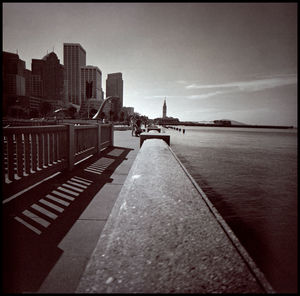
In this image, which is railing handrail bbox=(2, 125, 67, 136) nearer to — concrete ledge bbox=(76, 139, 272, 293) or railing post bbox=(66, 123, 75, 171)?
railing post bbox=(66, 123, 75, 171)

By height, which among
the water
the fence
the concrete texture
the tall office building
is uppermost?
the tall office building

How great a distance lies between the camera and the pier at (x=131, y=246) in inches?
50.6

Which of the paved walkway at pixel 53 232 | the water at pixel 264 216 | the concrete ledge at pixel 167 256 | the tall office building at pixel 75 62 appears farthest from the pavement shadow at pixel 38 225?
the tall office building at pixel 75 62

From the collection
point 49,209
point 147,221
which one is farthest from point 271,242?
point 49,209

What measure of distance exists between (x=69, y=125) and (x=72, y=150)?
2.23 ft

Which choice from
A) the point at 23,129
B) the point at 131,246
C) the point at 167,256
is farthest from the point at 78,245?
the point at 23,129

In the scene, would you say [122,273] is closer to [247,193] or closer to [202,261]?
[202,261]

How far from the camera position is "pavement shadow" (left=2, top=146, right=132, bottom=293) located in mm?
1814

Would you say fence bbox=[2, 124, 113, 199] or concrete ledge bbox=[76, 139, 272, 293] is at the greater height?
fence bbox=[2, 124, 113, 199]

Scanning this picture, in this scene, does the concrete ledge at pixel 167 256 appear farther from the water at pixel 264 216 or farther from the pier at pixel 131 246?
the water at pixel 264 216

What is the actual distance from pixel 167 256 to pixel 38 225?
1.95 meters

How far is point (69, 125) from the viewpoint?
222 inches

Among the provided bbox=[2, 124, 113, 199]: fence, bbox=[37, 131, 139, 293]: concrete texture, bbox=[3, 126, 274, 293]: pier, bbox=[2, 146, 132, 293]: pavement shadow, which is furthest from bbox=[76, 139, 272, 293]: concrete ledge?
bbox=[2, 124, 113, 199]: fence

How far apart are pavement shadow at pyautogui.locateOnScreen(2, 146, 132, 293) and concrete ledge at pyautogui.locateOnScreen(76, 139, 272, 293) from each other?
727 mm
